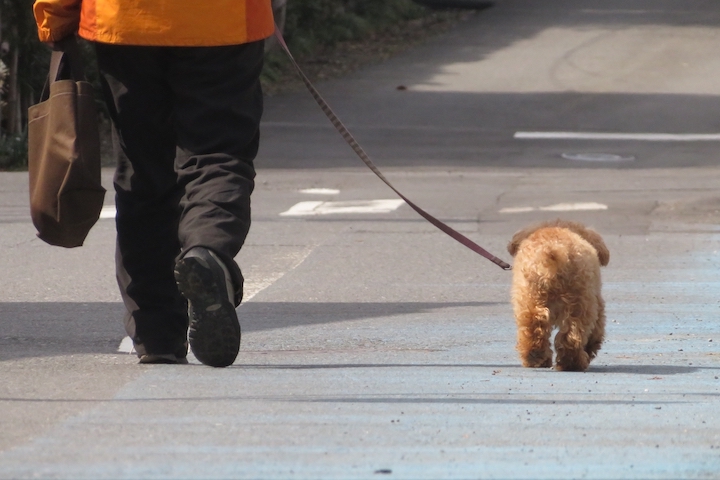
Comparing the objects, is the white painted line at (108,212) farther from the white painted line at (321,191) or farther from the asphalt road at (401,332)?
the white painted line at (321,191)

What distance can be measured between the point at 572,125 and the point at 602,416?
1610 cm

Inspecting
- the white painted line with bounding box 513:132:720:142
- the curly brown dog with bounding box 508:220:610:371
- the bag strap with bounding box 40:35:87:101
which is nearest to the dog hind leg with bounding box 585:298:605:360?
the curly brown dog with bounding box 508:220:610:371

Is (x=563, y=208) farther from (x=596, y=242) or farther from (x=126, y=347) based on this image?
(x=126, y=347)

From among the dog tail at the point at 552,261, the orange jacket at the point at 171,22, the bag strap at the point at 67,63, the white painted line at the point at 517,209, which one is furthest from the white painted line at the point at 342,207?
the orange jacket at the point at 171,22

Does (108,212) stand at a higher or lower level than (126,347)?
lower

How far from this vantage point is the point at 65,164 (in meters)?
4.52

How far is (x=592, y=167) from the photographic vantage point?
15516 millimetres

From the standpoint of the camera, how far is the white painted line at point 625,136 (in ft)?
59.8

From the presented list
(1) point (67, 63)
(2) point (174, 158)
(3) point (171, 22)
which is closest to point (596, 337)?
(2) point (174, 158)

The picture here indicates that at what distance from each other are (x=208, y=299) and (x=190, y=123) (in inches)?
27.3

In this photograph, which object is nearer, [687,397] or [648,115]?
[687,397]

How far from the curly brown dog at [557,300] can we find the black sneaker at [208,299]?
5.00ft

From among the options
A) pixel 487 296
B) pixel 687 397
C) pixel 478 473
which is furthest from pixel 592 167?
pixel 478 473

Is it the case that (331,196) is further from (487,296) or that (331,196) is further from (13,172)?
(487,296)
